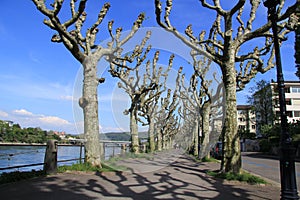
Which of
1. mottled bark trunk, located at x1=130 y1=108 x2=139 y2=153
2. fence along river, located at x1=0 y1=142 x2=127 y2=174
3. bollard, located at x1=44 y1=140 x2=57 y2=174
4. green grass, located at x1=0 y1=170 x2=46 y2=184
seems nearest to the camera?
green grass, located at x1=0 y1=170 x2=46 y2=184

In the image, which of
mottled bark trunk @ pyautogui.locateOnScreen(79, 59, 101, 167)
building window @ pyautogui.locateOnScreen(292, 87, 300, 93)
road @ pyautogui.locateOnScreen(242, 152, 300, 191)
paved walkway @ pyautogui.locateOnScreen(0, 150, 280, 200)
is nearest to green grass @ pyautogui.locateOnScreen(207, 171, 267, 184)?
paved walkway @ pyautogui.locateOnScreen(0, 150, 280, 200)

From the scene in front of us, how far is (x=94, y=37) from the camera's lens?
1208 cm

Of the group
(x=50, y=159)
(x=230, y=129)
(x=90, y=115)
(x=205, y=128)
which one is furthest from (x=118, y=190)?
(x=205, y=128)

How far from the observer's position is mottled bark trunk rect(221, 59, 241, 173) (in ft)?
32.5

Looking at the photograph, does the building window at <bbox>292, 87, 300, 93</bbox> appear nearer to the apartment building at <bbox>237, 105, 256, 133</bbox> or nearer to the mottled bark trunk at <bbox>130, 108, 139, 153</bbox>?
the apartment building at <bbox>237, 105, 256, 133</bbox>

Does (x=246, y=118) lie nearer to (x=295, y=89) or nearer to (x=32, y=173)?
(x=295, y=89)

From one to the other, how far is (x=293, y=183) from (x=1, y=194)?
6.17m

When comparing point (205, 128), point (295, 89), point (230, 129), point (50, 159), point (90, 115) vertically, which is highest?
point (295, 89)

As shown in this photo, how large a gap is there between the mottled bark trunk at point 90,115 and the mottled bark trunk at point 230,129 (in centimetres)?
510

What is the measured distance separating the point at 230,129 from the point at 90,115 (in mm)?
5624

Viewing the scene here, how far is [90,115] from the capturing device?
10672mm

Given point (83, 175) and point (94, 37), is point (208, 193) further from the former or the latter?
point (94, 37)

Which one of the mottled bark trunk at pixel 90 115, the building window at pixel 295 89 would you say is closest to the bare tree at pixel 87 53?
the mottled bark trunk at pixel 90 115

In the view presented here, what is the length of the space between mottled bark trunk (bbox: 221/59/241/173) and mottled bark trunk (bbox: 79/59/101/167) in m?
5.10
